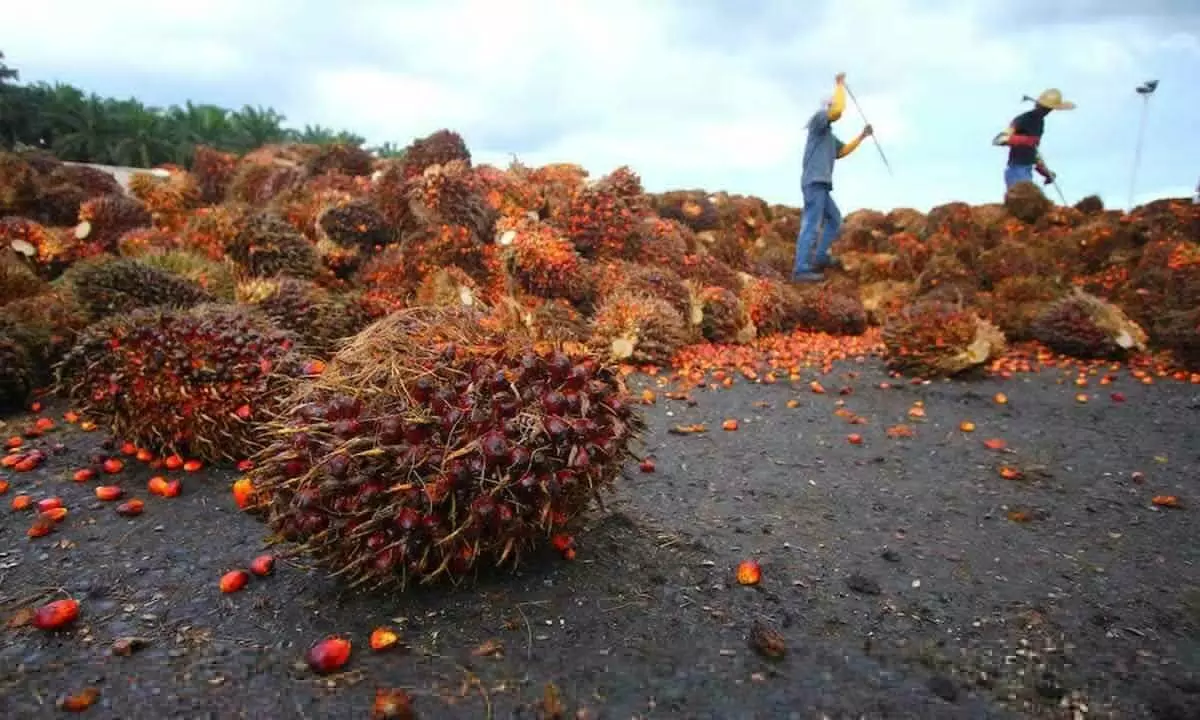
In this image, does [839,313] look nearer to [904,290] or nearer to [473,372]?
[904,290]

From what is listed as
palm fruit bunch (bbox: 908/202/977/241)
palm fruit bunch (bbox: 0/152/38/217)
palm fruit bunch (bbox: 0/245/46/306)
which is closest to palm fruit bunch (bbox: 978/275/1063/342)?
palm fruit bunch (bbox: 908/202/977/241)

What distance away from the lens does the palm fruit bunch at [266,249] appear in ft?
18.9

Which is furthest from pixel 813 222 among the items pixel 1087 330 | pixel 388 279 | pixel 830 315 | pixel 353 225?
pixel 388 279

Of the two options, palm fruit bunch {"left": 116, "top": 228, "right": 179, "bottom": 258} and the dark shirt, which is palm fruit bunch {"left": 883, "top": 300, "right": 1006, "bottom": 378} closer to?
palm fruit bunch {"left": 116, "top": 228, "right": 179, "bottom": 258}

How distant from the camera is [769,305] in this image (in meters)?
8.32

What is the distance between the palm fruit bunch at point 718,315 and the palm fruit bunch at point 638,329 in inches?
41.2

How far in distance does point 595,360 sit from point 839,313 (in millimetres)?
7199

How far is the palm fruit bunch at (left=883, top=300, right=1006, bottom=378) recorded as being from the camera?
600 centimetres

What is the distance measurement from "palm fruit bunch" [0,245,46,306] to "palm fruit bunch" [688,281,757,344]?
556 cm

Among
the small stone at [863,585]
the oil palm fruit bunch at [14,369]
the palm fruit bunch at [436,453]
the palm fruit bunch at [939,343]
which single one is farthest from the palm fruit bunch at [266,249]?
the palm fruit bunch at [939,343]

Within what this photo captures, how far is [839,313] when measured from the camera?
881 cm

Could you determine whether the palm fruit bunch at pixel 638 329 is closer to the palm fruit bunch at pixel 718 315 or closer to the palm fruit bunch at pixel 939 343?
the palm fruit bunch at pixel 718 315

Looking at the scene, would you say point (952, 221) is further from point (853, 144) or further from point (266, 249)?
point (266, 249)

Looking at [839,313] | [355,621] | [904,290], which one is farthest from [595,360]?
[904,290]
